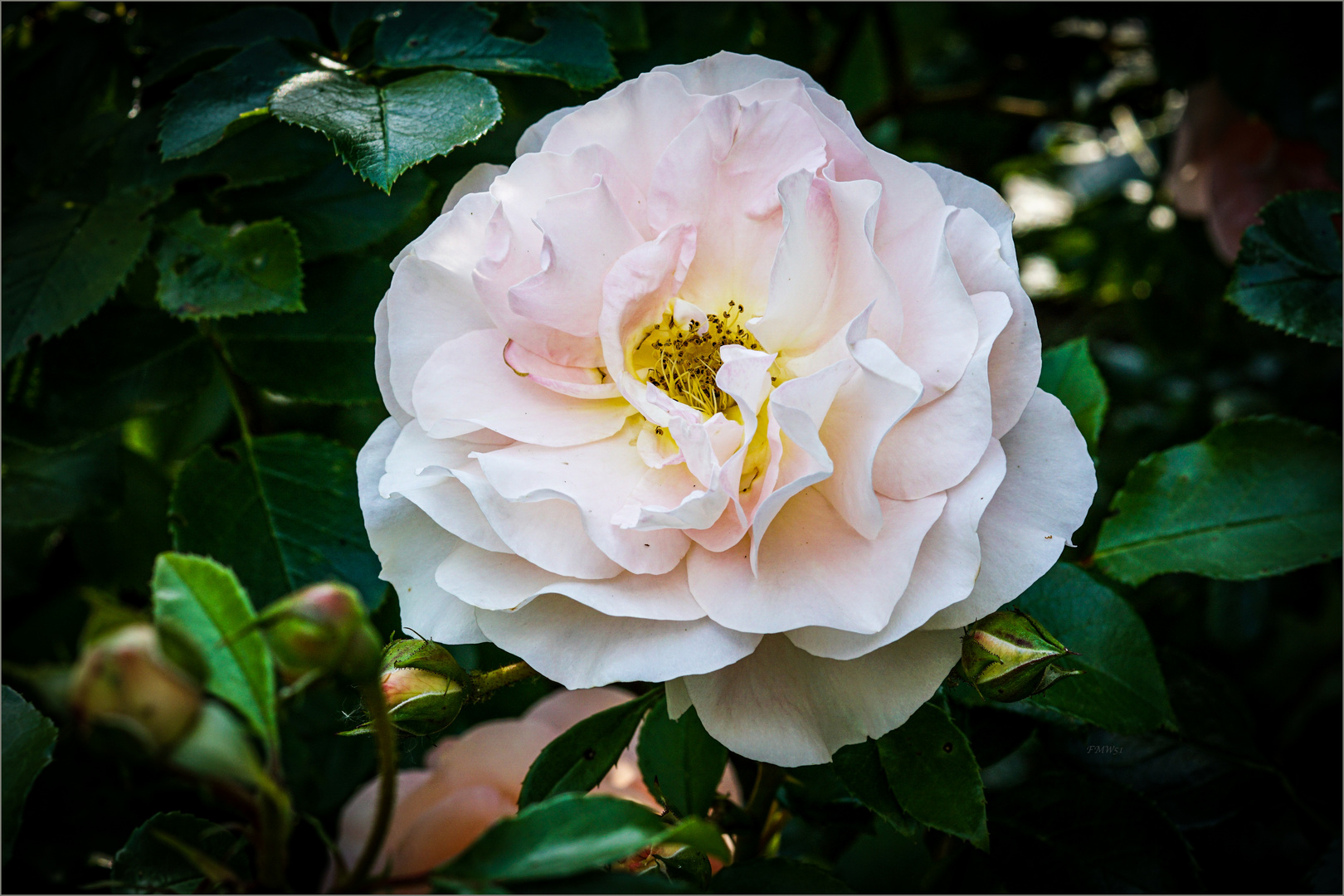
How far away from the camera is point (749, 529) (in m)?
0.62

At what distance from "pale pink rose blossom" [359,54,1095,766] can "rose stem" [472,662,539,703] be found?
0.18 ft

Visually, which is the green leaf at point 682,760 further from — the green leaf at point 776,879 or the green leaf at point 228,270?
the green leaf at point 228,270

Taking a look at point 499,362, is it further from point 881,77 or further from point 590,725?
point 881,77

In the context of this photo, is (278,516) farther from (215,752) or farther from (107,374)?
(215,752)

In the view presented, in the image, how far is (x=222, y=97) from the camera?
0.73 meters

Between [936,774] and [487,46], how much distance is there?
0.63 m

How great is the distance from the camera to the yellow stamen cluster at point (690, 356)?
0.74m

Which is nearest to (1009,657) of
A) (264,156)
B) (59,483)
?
(264,156)

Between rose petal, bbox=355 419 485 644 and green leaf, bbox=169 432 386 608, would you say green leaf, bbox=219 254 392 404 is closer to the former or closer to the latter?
green leaf, bbox=169 432 386 608

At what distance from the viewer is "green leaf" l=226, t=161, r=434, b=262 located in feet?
2.86

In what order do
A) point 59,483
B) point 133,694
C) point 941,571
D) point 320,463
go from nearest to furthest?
1. point 133,694
2. point 941,571
3. point 320,463
4. point 59,483

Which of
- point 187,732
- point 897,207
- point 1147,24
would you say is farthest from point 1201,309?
point 187,732

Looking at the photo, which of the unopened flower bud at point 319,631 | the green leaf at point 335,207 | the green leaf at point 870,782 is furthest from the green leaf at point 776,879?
the green leaf at point 335,207

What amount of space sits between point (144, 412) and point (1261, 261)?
3.38 ft
